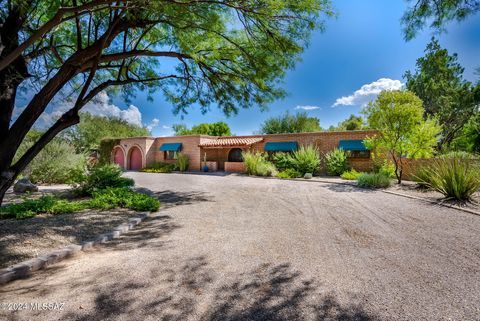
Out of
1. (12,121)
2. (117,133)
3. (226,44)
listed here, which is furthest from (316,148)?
(117,133)

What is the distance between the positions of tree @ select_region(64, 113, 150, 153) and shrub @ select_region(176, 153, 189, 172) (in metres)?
12.6

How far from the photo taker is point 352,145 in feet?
60.8

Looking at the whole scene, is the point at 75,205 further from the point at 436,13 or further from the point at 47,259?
the point at 436,13

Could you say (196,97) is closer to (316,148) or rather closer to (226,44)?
(226,44)

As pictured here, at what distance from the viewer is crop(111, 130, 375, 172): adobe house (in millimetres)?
18891

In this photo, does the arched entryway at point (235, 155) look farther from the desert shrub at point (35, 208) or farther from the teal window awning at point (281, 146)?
the desert shrub at point (35, 208)

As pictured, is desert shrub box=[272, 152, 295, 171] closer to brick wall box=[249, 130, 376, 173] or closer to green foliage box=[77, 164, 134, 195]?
brick wall box=[249, 130, 376, 173]

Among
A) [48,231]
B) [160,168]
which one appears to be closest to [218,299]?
[48,231]

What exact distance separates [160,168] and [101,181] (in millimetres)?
15811

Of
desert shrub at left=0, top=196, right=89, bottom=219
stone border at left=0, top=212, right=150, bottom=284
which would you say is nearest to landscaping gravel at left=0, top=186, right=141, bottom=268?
stone border at left=0, top=212, right=150, bottom=284

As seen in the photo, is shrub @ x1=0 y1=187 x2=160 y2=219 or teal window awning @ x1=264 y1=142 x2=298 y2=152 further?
teal window awning @ x1=264 y1=142 x2=298 y2=152

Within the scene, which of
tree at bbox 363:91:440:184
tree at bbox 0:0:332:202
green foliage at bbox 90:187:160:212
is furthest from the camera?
tree at bbox 363:91:440:184

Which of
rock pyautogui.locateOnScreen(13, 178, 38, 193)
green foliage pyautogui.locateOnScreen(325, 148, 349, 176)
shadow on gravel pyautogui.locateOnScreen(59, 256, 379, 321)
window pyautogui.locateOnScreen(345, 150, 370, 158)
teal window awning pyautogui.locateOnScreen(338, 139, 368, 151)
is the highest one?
teal window awning pyautogui.locateOnScreen(338, 139, 368, 151)

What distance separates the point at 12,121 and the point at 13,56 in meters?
1.95
